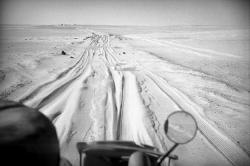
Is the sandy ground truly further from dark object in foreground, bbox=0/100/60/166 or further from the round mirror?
the round mirror

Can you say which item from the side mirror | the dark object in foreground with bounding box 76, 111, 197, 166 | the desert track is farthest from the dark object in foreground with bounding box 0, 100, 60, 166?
the desert track

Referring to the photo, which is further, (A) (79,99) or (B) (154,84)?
(B) (154,84)

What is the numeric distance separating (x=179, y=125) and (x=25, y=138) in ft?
5.51

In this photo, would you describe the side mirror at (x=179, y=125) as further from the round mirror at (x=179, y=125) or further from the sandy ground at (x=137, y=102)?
the sandy ground at (x=137, y=102)

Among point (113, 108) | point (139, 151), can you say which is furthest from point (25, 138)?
point (113, 108)

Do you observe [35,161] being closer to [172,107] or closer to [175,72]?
[172,107]

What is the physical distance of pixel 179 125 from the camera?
7.50 ft

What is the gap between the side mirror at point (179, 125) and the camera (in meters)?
2.30

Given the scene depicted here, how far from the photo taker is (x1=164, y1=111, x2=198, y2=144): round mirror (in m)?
2.30

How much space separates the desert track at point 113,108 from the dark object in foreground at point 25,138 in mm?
2432

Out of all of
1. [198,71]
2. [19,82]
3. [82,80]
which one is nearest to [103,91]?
[82,80]

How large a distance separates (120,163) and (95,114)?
320 cm

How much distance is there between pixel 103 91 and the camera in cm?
741

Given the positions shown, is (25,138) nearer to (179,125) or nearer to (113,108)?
(179,125)
